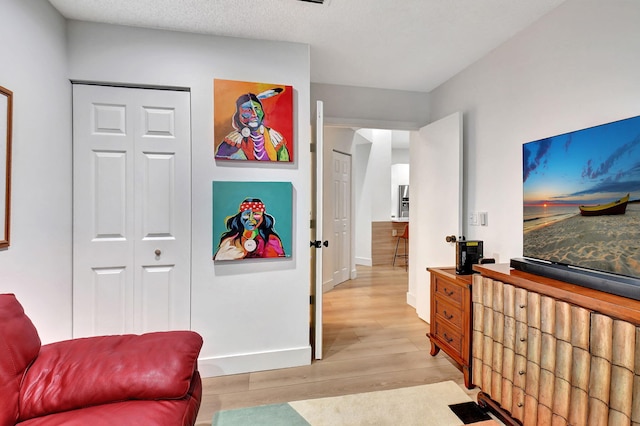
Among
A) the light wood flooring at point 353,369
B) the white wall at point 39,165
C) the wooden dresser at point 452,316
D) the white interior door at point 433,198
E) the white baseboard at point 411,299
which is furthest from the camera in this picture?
the white baseboard at point 411,299

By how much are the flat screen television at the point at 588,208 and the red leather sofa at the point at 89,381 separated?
6.09 ft

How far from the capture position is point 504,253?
2.36m

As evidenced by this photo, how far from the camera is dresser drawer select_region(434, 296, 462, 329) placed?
225 centimetres

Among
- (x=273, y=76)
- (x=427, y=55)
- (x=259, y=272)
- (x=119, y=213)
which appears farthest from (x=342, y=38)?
(x=119, y=213)

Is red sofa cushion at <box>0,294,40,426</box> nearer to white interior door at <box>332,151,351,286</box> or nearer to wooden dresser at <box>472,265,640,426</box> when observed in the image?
wooden dresser at <box>472,265,640,426</box>

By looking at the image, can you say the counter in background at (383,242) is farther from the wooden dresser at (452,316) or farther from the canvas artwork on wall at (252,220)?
the canvas artwork on wall at (252,220)

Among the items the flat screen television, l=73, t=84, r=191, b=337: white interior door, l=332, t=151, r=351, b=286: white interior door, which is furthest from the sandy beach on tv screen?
l=332, t=151, r=351, b=286: white interior door

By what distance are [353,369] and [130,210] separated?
2.01 m

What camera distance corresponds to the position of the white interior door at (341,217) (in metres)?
4.79

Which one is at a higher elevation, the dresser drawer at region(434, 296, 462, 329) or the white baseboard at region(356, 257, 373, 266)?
the dresser drawer at region(434, 296, 462, 329)

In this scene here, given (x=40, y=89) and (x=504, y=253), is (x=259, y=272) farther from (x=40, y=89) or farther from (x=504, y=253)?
(x=504, y=253)

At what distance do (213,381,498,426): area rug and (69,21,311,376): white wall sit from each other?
48 centimetres

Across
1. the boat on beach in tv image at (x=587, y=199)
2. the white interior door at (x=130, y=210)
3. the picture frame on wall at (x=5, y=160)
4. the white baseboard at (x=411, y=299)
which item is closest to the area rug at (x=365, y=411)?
the white interior door at (x=130, y=210)

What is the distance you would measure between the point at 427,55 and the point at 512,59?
0.63m
